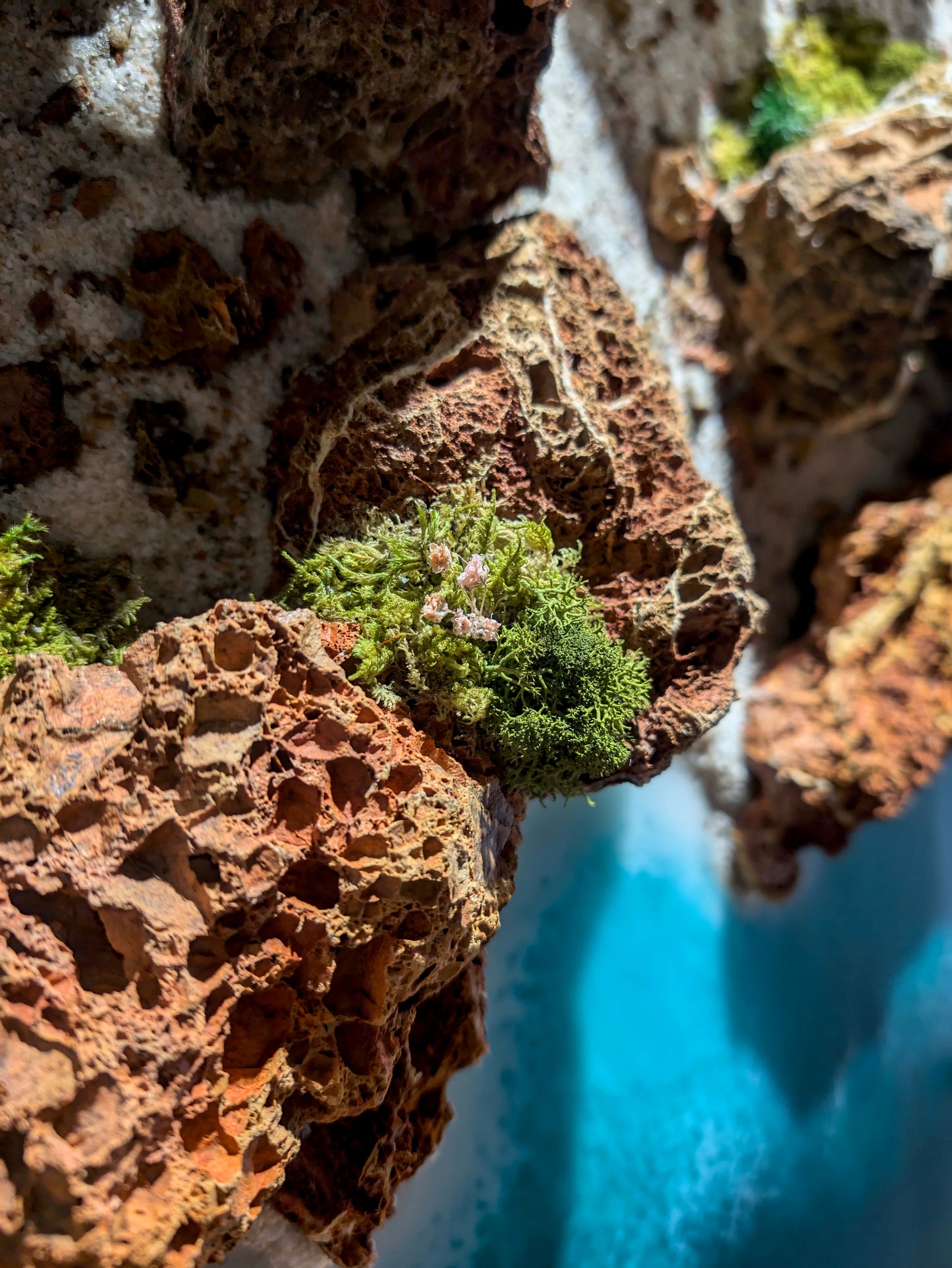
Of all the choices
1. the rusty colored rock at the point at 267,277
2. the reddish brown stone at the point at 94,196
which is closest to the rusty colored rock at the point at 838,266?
the rusty colored rock at the point at 267,277

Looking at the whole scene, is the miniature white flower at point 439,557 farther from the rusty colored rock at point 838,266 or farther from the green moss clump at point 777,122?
the green moss clump at point 777,122

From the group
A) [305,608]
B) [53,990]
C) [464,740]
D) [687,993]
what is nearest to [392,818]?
[464,740]

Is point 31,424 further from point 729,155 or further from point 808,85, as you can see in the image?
point 808,85

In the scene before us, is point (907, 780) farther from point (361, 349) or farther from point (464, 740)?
point (361, 349)

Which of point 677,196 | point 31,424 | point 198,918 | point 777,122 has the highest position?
point 777,122

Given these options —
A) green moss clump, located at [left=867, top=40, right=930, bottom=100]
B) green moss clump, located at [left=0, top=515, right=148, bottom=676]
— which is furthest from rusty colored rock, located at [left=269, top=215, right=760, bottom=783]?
green moss clump, located at [left=867, top=40, right=930, bottom=100]

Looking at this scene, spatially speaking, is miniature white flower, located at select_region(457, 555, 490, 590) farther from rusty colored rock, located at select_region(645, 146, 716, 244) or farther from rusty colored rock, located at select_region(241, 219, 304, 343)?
rusty colored rock, located at select_region(645, 146, 716, 244)

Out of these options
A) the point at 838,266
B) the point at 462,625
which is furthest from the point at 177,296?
the point at 838,266
